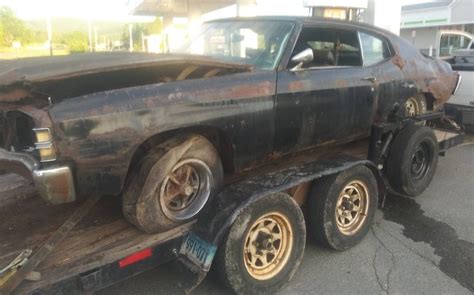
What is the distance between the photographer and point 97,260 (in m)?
2.71

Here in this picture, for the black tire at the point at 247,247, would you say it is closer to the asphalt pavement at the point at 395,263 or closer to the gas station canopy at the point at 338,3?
the asphalt pavement at the point at 395,263

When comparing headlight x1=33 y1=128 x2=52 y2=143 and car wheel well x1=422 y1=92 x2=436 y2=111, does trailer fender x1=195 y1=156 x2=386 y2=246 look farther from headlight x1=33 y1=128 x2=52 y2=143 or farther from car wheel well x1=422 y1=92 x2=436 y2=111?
car wheel well x1=422 y1=92 x2=436 y2=111

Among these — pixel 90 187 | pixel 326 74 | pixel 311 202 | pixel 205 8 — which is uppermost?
pixel 205 8

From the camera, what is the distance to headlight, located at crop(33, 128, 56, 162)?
100 inches

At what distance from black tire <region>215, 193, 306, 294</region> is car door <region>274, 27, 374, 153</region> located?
64 cm

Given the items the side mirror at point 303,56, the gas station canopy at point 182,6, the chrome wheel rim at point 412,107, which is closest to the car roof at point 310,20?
the side mirror at point 303,56

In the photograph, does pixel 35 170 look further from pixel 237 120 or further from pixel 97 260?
pixel 237 120

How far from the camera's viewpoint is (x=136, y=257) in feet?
9.25

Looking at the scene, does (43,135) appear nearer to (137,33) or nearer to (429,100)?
(429,100)

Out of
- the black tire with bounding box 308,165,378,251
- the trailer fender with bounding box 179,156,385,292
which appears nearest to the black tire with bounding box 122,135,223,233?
the trailer fender with bounding box 179,156,385,292

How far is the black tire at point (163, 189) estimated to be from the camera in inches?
117

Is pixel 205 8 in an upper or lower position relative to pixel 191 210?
upper

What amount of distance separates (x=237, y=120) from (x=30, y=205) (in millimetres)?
1729

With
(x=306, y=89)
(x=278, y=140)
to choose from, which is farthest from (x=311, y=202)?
(x=306, y=89)
